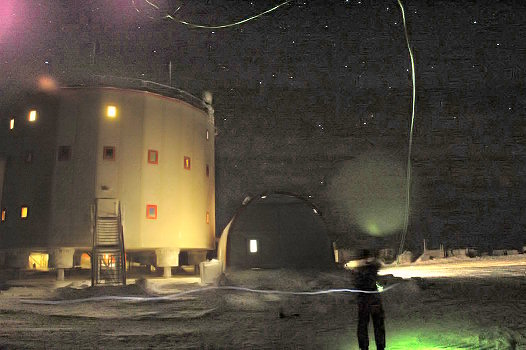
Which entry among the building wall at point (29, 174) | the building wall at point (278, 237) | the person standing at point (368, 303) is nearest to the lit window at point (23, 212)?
the building wall at point (29, 174)

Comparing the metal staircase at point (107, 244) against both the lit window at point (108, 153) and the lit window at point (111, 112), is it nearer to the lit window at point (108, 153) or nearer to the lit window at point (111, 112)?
the lit window at point (108, 153)

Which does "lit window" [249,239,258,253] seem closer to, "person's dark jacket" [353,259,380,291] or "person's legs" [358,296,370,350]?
"person's dark jacket" [353,259,380,291]

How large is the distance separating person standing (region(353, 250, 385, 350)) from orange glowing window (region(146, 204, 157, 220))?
67.8 ft

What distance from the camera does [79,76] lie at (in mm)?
27953

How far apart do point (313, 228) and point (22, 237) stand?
56.8 feet

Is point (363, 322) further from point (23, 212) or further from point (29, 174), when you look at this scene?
point (29, 174)

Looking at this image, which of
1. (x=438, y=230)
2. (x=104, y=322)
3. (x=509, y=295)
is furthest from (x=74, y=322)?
(x=438, y=230)

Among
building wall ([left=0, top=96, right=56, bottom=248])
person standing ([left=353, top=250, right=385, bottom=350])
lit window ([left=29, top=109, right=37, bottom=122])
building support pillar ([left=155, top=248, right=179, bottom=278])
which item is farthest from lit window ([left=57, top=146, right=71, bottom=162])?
person standing ([left=353, top=250, right=385, bottom=350])

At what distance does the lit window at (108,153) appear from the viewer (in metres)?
26.5

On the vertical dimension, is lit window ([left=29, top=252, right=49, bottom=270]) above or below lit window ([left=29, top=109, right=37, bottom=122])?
below

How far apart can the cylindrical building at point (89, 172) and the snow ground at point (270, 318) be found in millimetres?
8243

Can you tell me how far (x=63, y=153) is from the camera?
26406 millimetres

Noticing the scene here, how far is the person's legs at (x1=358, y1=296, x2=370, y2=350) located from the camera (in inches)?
308

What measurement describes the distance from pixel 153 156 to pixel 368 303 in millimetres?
21963
